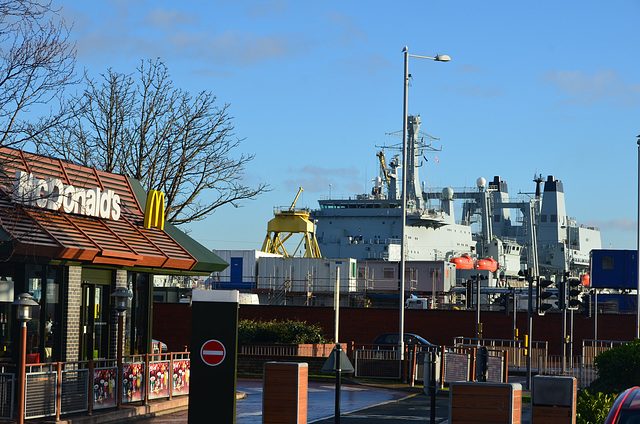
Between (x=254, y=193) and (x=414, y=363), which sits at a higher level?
(x=254, y=193)

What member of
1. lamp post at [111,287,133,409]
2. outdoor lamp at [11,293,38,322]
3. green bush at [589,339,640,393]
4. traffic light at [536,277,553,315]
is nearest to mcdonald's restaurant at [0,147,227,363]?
lamp post at [111,287,133,409]

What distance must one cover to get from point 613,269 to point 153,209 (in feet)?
132

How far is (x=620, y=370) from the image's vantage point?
2125cm

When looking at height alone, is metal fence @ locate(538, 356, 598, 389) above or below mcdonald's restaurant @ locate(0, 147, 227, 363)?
below

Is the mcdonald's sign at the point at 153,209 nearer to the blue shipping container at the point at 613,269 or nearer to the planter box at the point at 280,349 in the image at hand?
the planter box at the point at 280,349

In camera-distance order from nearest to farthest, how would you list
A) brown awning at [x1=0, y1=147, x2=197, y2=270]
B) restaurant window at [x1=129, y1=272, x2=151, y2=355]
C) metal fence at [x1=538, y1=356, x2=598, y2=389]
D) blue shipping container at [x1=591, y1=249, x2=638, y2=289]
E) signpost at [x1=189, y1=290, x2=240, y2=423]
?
signpost at [x1=189, y1=290, x2=240, y2=423] → brown awning at [x1=0, y1=147, x2=197, y2=270] → restaurant window at [x1=129, y1=272, x2=151, y2=355] → metal fence at [x1=538, y1=356, x2=598, y2=389] → blue shipping container at [x1=591, y1=249, x2=638, y2=289]

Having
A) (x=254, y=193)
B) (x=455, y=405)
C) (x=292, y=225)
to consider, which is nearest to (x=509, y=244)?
(x=292, y=225)

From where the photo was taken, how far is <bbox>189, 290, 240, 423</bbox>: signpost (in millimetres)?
11812

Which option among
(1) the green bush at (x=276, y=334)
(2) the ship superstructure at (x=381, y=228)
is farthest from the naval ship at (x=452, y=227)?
(1) the green bush at (x=276, y=334)

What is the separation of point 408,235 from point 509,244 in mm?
19730

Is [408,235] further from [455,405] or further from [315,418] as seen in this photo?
[455,405]

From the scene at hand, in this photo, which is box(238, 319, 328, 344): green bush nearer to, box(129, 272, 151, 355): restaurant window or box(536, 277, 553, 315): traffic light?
box(129, 272, 151, 355): restaurant window

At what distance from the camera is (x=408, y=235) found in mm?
76375

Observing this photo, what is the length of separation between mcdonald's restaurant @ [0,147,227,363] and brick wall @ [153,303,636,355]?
21.4m
